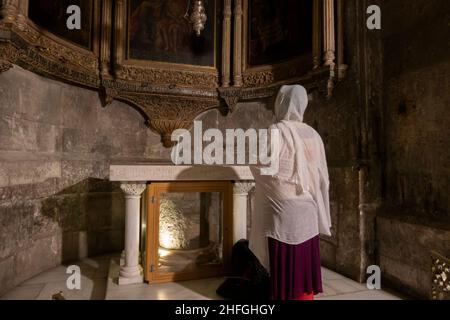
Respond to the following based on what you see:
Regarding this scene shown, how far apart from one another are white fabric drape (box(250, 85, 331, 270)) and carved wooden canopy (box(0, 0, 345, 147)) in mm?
1643

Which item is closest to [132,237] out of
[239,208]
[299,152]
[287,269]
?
[239,208]

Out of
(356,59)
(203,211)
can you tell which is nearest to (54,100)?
(203,211)

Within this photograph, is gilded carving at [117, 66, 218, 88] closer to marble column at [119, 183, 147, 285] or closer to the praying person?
marble column at [119, 183, 147, 285]

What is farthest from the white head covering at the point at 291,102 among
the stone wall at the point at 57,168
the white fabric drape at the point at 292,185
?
the stone wall at the point at 57,168

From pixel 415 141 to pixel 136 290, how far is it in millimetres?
2977

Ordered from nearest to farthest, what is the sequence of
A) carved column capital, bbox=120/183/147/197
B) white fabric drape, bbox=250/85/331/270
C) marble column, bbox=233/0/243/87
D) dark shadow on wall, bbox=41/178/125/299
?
1. white fabric drape, bbox=250/85/331/270
2. carved column capital, bbox=120/183/147/197
3. dark shadow on wall, bbox=41/178/125/299
4. marble column, bbox=233/0/243/87

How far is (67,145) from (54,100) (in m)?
0.60

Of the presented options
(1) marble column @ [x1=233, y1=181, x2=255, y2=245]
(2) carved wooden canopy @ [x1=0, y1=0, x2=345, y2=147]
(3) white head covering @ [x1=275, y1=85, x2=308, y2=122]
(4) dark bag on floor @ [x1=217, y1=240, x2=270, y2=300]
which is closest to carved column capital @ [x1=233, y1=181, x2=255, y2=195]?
(1) marble column @ [x1=233, y1=181, x2=255, y2=245]

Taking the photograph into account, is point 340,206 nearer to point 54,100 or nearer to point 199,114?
point 199,114

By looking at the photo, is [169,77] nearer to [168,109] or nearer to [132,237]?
[168,109]

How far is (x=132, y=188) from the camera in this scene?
2551mm

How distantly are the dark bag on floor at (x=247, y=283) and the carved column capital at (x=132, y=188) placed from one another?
3.74 feet

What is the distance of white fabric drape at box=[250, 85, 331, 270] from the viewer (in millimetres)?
1862

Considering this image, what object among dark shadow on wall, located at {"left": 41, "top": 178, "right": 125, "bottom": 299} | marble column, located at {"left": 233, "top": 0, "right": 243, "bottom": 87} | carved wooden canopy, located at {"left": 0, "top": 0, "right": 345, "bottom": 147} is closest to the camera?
carved wooden canopy, located at {"left": 0, "top": 0, "right": 345, "bottom": 147}
